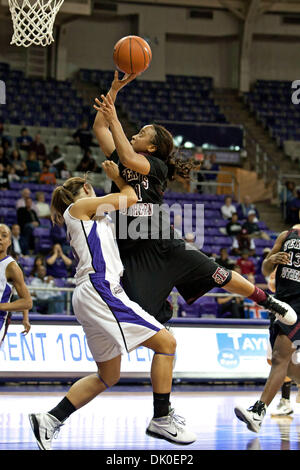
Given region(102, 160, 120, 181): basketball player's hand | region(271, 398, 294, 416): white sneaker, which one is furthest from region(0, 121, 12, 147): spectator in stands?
region(102, 160, 120, 181): basketball player's hand

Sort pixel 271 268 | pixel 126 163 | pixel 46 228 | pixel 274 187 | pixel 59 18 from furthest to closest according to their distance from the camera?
pixel 59 18
pixel 274 187
pixel 46 228
pixel 271 268
pixel 126 163

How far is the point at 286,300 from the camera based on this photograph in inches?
268

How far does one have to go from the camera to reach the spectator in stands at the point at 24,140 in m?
19.2

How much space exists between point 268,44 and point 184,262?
24.0m

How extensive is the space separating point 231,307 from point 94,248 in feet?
25.0

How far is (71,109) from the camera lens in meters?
22.8

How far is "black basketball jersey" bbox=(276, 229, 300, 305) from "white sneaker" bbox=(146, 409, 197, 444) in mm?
2292

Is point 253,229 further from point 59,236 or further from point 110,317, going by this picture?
point 110,317

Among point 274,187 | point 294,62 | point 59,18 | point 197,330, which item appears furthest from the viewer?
point 294,62

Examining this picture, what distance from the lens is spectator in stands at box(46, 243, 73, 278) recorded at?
13.0m

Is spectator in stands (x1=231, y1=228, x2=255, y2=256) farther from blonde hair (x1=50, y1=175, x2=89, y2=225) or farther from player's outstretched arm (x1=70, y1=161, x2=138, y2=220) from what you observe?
player's outstretched arm (x1=70, y1=161, x2=138, y2=220)

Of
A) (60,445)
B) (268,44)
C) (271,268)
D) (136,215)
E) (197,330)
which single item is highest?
(268,44)

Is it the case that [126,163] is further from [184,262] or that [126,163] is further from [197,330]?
[197,330]

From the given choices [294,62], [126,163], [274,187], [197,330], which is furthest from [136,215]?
[294,62]
